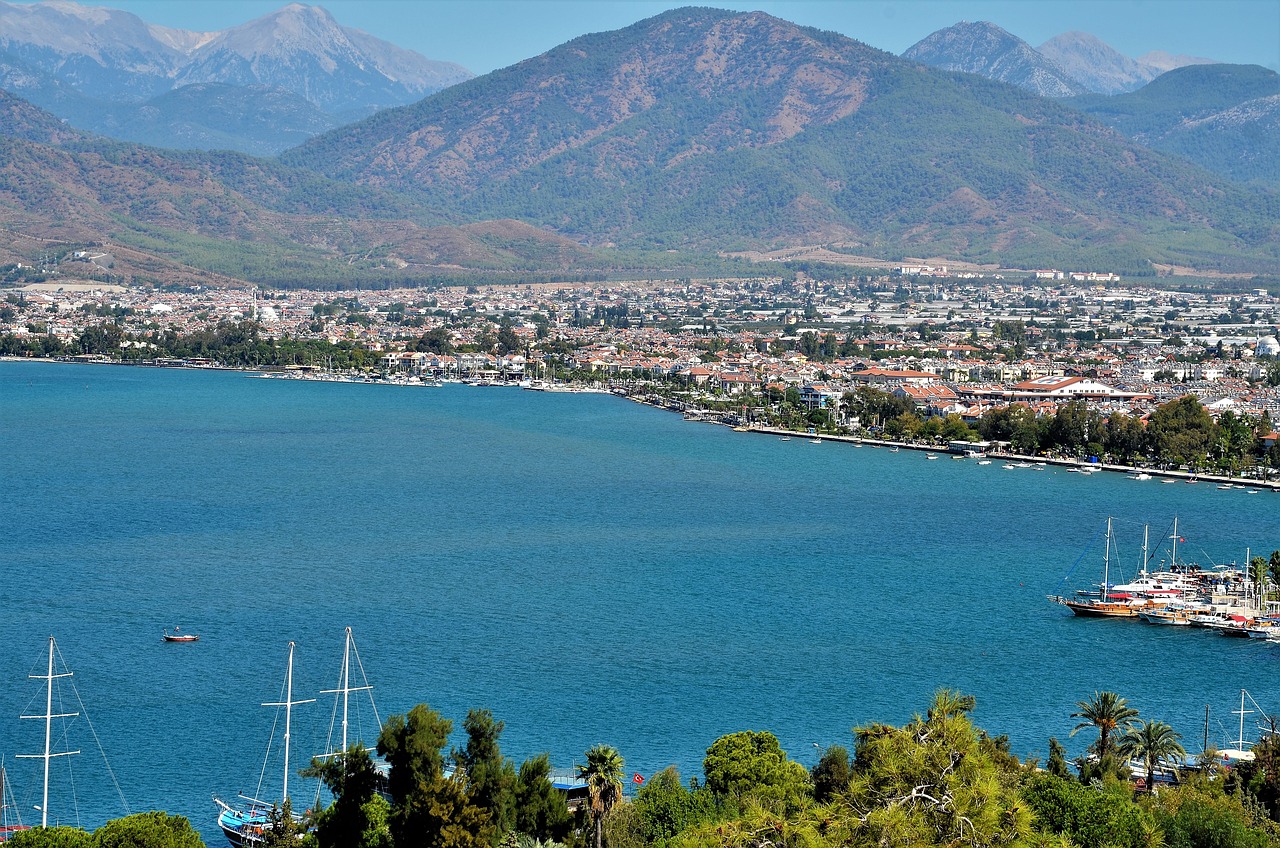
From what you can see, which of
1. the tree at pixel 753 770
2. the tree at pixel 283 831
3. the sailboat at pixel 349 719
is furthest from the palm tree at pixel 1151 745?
the tree at pixel 283 831

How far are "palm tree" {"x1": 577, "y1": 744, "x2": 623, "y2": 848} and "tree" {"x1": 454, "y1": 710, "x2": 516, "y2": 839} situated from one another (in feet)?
2.73

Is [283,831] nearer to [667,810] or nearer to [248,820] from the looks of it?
[248,820]

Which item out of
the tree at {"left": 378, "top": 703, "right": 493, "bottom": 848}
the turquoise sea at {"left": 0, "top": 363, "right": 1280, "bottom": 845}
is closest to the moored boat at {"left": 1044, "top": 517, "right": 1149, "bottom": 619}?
the turquoise sea at {"left": 0, "top": 363, "right": 1280, "bottom": 845}

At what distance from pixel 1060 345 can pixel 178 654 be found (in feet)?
210

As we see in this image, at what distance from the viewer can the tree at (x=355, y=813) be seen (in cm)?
1453

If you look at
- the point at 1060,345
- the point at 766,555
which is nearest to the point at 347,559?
the point at 766,555

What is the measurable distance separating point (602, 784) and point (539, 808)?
1.21m

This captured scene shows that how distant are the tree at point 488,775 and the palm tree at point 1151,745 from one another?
5799mm

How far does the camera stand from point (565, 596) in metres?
25.6

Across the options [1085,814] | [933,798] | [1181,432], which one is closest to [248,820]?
[1085,814]

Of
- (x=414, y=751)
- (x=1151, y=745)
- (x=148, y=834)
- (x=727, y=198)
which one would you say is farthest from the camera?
(x=727, y=198)

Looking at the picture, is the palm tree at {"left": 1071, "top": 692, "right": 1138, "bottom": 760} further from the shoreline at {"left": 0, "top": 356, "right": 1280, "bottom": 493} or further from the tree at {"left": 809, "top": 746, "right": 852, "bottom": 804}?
the shoreline at {"left": 0, "top": 356, "right": 1280, "bottom": 493}

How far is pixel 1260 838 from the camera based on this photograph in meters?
13.6

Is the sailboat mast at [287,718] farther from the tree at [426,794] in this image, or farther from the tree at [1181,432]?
the tree at [1181,432]
